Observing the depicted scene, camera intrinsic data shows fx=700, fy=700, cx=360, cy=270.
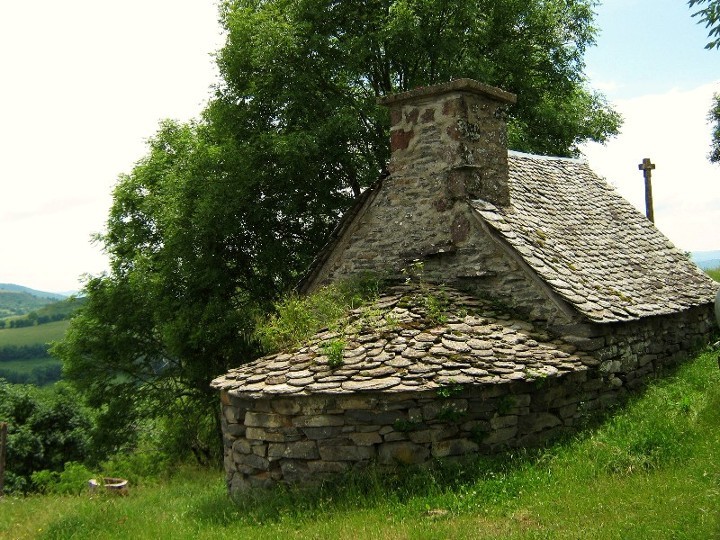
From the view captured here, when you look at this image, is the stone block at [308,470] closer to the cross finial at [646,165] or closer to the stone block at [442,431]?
the stone block at [442,431]

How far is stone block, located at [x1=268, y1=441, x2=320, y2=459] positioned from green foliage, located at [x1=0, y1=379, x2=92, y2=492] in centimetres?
1795

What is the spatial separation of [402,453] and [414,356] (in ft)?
3.59

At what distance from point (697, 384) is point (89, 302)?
55.2 ft

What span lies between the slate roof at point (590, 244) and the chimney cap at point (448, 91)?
1606 millimetres

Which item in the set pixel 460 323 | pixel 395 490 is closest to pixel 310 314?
pixel 460 323

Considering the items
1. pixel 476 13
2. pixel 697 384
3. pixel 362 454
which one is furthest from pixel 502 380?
pixel 476 13

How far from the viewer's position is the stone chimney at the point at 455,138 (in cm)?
1018

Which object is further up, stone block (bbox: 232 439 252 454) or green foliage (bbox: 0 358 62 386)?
stone block (bbox: 232 439 252 454)

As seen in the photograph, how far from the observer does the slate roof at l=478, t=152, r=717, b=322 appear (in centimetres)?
952

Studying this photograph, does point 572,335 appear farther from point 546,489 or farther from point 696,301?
point 696,301

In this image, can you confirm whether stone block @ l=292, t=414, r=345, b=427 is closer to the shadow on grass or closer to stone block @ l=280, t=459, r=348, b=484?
stone block @ l=280, t=459, r=348, b=484

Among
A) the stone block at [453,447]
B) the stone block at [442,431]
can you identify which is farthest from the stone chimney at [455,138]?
the stone block at [453,447]

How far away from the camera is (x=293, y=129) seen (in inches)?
629

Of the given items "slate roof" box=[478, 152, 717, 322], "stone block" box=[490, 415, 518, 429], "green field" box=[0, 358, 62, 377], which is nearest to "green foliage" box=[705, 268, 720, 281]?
"slate roof" box=[478, 152, 717, 322]
